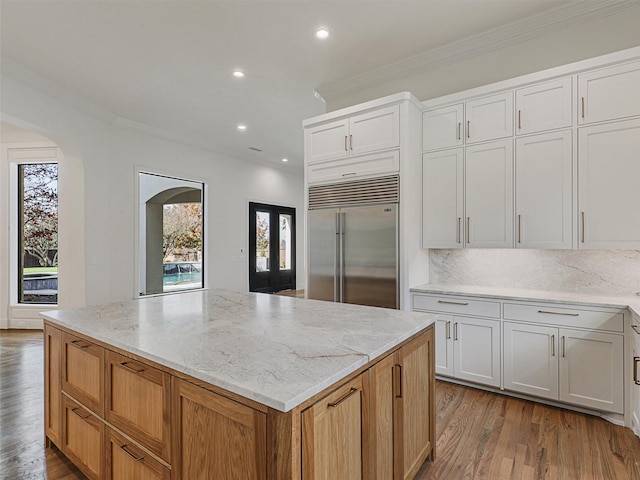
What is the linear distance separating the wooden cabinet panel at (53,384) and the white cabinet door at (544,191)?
3.28 meters

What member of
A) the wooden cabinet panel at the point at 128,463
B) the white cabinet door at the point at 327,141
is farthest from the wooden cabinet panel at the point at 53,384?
the white cabinet door at the point at 327,141

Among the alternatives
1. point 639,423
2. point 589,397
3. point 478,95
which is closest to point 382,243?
point 478,95

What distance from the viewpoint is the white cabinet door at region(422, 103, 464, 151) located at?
3197 mm

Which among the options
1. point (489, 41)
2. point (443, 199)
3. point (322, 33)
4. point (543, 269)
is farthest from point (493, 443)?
point (322, 33)

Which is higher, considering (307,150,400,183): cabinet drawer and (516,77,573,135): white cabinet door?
(516,77,573,135): white cabinet door

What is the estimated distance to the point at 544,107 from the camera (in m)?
2.80

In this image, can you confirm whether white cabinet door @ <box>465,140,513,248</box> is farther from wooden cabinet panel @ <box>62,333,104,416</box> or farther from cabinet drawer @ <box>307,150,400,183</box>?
wooden cabinet panel @ <box>62,333,104,416</box>

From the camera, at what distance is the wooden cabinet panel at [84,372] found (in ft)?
5.40

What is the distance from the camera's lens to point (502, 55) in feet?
10.4

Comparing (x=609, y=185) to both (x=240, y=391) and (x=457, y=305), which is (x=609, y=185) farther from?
(x=240, y=391)

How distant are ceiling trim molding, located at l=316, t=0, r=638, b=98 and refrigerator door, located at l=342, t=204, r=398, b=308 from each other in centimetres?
145

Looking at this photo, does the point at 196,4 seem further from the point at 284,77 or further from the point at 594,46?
the point at 594,46

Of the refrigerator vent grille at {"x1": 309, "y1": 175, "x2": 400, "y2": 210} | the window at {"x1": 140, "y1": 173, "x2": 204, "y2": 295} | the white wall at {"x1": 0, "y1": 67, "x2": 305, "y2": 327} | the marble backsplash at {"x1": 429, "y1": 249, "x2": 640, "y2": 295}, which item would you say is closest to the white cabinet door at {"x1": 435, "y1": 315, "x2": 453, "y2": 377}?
the marble backsplash at {"x1": 429, "y1": 249, "x2": 640, "y2": 295}

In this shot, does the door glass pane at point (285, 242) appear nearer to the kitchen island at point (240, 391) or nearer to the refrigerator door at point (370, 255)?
the refrigerator door at point (370, 255)
